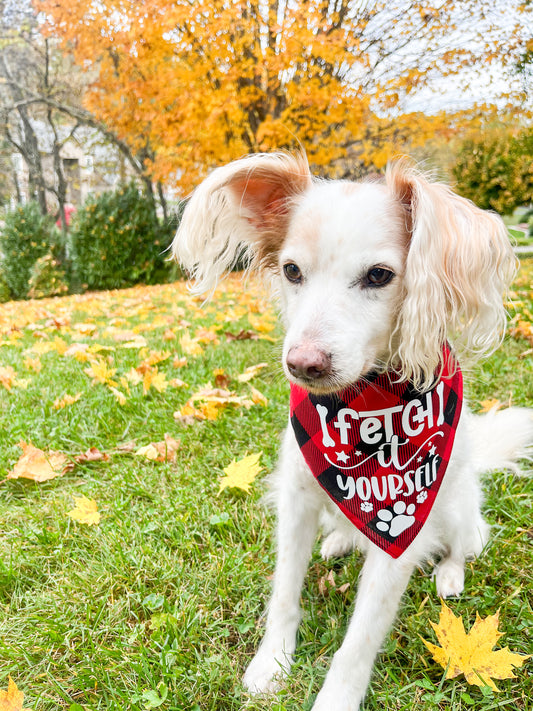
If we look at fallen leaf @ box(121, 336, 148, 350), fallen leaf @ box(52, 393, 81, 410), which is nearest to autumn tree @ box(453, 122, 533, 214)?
fallen leaf @ box(121, 336, 148, 350)

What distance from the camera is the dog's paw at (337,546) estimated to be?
79.4 inches

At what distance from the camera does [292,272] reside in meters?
1.61

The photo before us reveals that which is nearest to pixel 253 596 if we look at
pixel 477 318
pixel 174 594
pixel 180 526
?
pixel 174 594

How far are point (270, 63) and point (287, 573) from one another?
8.71 metres

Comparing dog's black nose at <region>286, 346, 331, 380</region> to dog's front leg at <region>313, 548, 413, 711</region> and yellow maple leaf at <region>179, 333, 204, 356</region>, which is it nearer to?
dog's front leg at <region>313, 548, 413, 711</region>

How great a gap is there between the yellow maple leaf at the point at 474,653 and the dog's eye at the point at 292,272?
111 cm

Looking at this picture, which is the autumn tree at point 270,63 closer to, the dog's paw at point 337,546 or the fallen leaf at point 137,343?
the fallen leaf at point 137,343

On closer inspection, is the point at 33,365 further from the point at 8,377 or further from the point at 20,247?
the point at 20,247

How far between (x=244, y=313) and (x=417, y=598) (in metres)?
4.47

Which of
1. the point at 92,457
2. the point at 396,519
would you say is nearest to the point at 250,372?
the point at 92,457

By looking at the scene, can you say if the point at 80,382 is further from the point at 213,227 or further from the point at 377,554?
the point at 377,554

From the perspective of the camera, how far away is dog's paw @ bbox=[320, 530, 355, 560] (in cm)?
202

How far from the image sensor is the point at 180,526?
2.01 m

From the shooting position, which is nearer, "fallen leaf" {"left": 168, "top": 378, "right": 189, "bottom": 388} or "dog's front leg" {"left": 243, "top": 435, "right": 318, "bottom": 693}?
"dog's front leg" {"left": 243, "top": 435, "right": 318, "bottom": 693}
